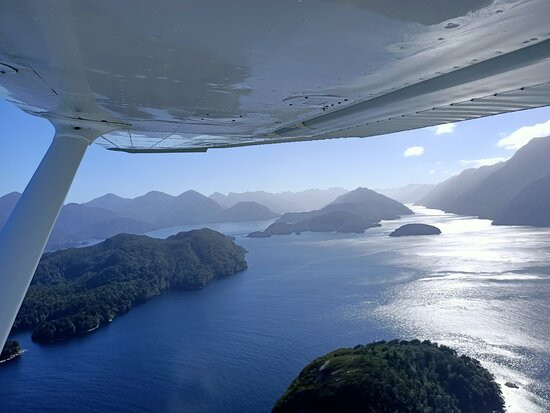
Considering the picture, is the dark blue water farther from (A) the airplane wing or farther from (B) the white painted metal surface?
(A) the airplane wing

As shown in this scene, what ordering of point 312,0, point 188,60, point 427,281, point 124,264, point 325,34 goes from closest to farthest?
1. point 312,0
2. point 325,34
3. point 188,60
4. point 427,281
5. point 124,264

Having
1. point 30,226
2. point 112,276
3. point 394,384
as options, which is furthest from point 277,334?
point 112,276

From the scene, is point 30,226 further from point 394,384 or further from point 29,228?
point 394,384

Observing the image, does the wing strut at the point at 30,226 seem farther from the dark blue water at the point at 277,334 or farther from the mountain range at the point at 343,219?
the mountain range at the point at 343,219

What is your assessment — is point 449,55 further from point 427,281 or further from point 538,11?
point 427,281

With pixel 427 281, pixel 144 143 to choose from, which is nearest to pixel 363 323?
pixel 427 281
